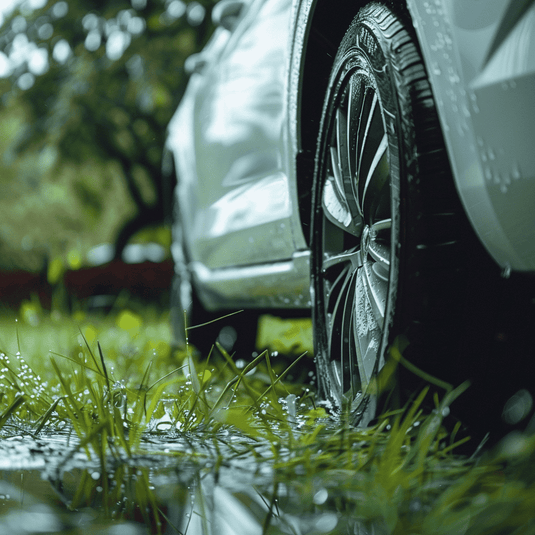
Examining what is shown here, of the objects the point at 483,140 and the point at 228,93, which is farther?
the point at 228,93

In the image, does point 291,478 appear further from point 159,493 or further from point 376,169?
point 376,169

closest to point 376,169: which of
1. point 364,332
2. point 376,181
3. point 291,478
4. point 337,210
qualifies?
point 376,181

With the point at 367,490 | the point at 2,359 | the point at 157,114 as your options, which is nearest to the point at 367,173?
the point at 367,490

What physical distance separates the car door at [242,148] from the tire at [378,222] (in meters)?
0.36

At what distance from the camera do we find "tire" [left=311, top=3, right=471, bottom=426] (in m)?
1.49

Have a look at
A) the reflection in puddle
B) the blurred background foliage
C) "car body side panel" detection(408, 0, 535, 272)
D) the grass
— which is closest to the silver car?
"car body side panel" detection(408, 0, 535, 272)

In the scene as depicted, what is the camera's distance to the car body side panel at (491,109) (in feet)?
4.13

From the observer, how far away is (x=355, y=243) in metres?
1.99

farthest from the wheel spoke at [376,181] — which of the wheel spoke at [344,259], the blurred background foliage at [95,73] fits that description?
the blurred background foliage at [95,73]

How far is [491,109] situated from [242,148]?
1587mm

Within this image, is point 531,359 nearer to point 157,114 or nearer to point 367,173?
point 367,173

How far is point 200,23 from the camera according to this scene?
34.7 feet

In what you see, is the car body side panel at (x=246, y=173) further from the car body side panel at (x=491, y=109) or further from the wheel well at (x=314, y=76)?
the car body side panel at (x=491, y=109)

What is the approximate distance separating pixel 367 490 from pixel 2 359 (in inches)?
48.9
